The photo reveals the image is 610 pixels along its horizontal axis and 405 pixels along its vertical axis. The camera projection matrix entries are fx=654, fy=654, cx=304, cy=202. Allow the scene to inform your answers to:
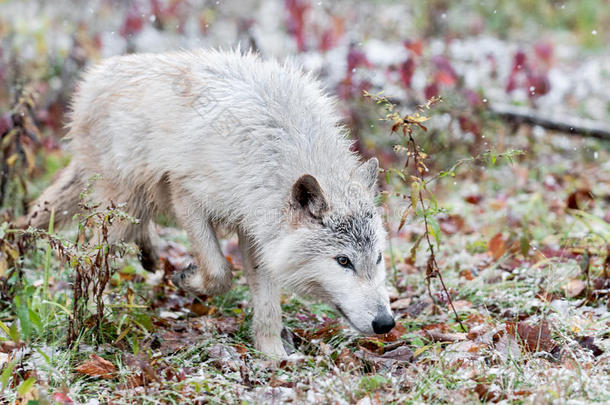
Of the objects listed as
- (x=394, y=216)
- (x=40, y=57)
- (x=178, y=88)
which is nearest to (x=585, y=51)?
(x=394, y=216)

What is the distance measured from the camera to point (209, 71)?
196 inches

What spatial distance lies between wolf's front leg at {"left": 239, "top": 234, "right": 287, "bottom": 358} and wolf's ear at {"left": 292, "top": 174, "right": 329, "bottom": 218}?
69cm

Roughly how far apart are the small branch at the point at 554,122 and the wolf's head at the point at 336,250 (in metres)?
5.58

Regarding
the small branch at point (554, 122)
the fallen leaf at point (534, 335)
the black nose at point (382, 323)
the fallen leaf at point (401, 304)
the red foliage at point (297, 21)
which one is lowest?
the fallen leaf at point (401, 304)

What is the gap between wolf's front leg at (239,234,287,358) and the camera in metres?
4.50

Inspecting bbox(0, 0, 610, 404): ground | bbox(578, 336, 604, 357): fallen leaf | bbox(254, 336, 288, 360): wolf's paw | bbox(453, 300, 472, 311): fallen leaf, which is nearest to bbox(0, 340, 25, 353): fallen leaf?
bbox(0, 0, 610, 404): ground

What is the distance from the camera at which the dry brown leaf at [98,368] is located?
3.68 m

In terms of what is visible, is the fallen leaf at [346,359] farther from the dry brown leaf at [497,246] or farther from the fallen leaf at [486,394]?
the dry brown leaf at [497,246]

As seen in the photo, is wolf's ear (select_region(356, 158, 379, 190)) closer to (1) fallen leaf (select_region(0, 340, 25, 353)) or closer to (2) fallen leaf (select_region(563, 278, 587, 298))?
(2) fallen leaf (select_region(563, 278, 587, 298))

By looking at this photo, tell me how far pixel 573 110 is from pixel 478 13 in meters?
5.45

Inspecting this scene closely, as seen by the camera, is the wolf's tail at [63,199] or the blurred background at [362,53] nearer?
the wolf's tail at [63,199]

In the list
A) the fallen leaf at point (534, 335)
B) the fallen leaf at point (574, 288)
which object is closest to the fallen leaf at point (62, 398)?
the fallen leaf at point (534, 335)

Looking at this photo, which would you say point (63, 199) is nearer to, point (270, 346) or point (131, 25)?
point (270, 346)

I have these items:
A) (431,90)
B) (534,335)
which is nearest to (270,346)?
(534,335)
